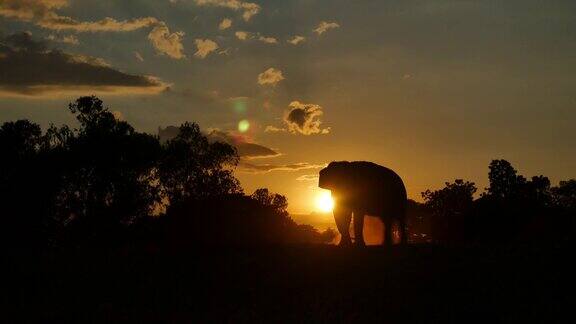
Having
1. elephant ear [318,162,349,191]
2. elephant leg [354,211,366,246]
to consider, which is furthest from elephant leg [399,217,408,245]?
elephant ear [318,162,349,191]

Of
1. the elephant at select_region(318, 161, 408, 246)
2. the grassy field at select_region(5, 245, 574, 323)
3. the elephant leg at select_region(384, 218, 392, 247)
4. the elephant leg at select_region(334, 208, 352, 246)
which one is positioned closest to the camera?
the grassy field at select_region(5, 245, 574, 323)

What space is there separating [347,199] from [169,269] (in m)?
8.32

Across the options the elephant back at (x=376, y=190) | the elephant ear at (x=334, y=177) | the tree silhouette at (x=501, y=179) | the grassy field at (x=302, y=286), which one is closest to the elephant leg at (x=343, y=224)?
the elephant back at (x=376, y=190)

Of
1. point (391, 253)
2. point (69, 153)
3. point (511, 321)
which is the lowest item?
point (511, 321)

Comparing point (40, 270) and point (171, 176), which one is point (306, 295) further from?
point (171, 176)

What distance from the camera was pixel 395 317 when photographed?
14211 millimetres

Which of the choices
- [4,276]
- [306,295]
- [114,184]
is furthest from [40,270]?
[114,184]

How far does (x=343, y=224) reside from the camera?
24.0 metres

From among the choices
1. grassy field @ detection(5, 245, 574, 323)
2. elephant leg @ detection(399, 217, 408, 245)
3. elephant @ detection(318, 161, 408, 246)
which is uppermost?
elephant @ detection(318, 161, 408, 246)

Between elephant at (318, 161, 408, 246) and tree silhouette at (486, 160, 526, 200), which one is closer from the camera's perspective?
elephant at (318, 161, 408, 246)

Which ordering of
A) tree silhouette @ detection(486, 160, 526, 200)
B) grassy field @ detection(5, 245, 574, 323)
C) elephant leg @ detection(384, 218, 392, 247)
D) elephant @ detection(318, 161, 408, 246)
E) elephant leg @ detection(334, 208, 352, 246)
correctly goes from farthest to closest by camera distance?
tree silhouette @ detection(486, 160, 526, 200)
elephant leg @ detection(384, 218, 392, 247)
elephant @ detection(318, 161, 408, 246)
elephant leg @ detection(334, 208, 352, 246)
grassy field @ detection(5, 245, 574, 323)

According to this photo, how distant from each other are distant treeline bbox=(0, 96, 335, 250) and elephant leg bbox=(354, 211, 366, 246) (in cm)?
2278

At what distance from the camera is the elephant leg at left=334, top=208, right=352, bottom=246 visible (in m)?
23.5

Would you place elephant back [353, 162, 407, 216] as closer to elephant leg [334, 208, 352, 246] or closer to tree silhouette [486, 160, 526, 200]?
elephant leg [334, 208, 352, 246]
